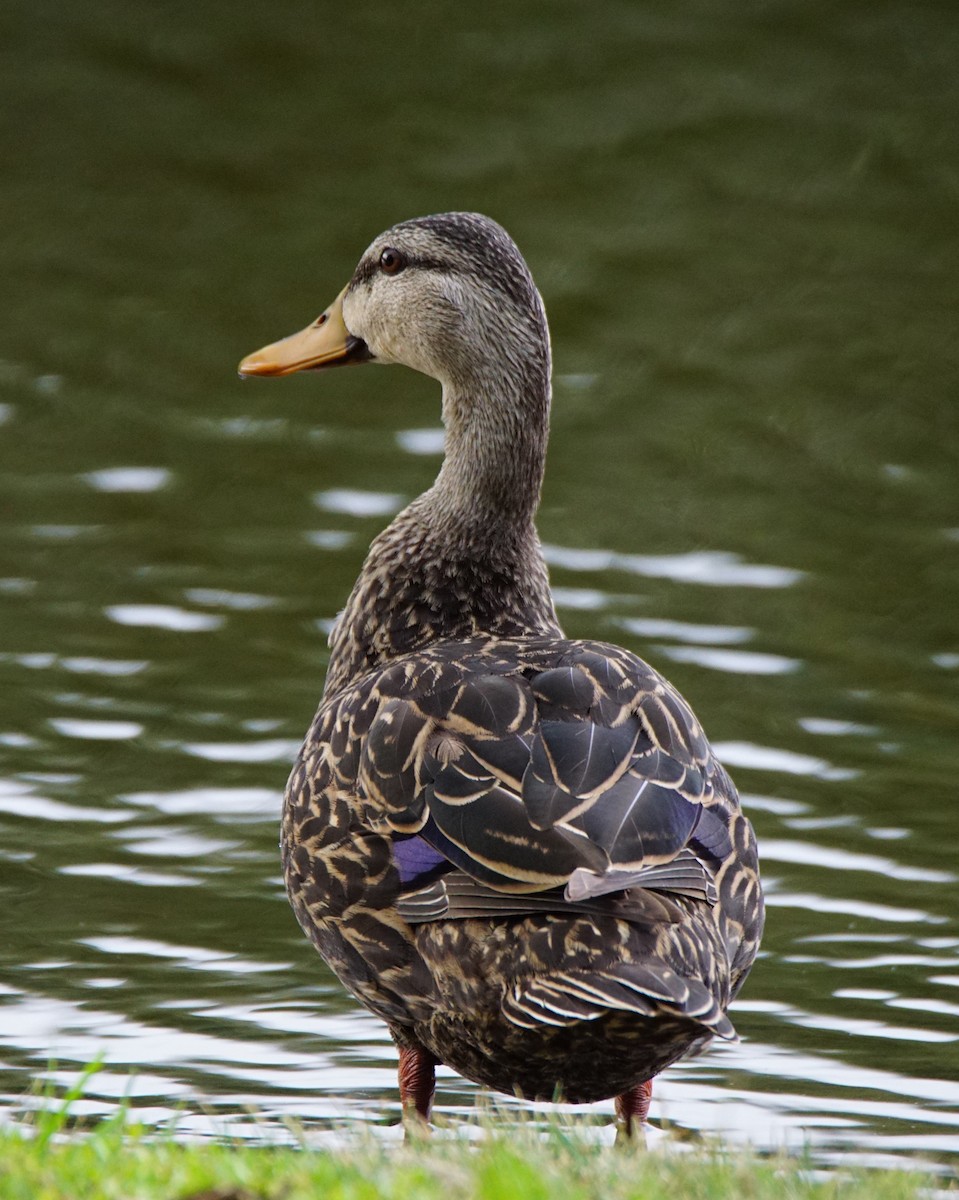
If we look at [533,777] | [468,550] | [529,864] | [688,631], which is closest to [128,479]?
[688,631]

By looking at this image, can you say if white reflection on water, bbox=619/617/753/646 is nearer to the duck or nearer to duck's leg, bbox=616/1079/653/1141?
the duck

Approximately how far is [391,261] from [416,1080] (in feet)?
8.50

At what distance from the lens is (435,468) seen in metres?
11.9

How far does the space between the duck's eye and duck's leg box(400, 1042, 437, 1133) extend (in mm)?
Answer: 2484

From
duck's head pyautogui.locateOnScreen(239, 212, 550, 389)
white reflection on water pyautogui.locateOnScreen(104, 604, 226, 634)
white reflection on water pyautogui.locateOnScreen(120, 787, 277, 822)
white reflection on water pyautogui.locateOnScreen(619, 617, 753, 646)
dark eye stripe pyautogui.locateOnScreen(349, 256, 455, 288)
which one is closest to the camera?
duck's head pyautogui.locateOnScreen(239, 212, 550, 389)

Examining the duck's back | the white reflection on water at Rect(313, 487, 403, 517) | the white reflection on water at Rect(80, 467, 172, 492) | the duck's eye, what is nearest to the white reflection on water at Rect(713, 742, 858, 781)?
the duck's eye

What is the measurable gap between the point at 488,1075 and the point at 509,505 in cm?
192

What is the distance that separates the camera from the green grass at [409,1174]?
3945mm

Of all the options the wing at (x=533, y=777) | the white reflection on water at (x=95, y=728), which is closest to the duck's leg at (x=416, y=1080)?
the wing at (x=533, y=777)

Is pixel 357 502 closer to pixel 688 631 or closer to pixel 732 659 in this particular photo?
pixel 688 631

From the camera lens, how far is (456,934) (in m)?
5.15

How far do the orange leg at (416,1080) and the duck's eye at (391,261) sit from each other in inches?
97.8

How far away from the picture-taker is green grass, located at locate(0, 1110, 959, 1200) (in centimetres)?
395

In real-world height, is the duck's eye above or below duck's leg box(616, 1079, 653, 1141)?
above
